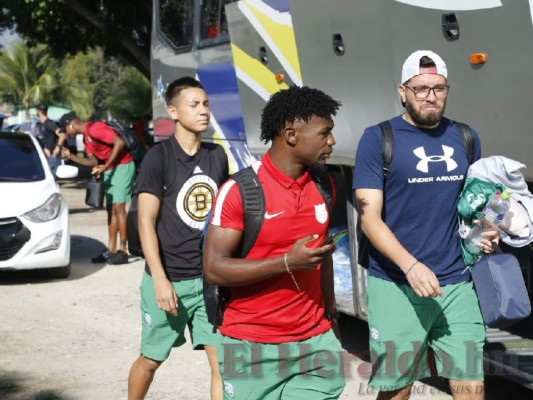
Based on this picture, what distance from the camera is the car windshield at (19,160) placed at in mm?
10516

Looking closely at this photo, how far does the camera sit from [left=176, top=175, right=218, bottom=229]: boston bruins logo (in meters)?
5.00

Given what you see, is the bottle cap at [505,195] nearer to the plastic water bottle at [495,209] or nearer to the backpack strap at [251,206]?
the plastic water bottle at [495,209]

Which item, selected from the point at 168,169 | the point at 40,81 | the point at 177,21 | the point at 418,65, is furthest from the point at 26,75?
the point at 418,65

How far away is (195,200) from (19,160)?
6232 mm

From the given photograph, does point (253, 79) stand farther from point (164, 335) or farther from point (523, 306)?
point (523, 306)

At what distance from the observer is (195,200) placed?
502 cm

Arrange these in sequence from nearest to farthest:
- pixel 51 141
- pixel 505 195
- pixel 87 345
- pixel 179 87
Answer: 1. pixel 505 195
2. pixel 179 87
3. pixel 87 345
4. pixel 51 141

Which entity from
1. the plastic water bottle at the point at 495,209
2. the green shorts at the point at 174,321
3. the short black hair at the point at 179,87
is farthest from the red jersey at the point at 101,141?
the plastic water bottle at the point at 495,209

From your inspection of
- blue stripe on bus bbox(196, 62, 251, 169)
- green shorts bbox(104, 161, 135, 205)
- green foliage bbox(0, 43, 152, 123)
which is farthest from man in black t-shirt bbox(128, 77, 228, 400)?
green foliage bbox(0, 43, 152, 123)

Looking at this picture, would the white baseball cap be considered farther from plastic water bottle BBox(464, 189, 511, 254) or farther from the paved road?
the paved road

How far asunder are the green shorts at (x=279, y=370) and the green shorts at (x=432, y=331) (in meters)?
0.78

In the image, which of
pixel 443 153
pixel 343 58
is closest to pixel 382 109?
pixel 343 58

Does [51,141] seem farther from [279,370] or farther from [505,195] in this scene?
[279,370]

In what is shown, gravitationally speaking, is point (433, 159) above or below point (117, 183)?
above
